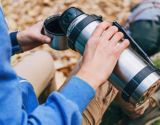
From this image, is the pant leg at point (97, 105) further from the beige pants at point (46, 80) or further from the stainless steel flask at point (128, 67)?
the stainless steel flask at point (128, 67)

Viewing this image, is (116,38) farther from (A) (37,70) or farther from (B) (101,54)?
(A) (37,70)

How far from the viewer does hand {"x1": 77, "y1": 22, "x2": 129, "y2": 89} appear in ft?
5.39

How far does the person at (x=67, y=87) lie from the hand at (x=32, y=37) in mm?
390

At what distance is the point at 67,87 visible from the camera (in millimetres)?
1634

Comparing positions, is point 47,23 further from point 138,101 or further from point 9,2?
point 9,2

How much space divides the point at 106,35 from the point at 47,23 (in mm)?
423

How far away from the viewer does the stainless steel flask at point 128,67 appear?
1700mm

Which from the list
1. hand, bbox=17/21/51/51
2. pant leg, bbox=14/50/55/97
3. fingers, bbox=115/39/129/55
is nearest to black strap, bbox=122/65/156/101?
fingers, bbox=115/39/129/55

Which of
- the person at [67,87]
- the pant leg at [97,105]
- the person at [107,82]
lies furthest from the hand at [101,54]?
the pant leg at [97,105]

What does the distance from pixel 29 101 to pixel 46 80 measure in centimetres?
86

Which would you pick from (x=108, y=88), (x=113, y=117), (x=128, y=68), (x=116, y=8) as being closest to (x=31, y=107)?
(x=128, y=68)

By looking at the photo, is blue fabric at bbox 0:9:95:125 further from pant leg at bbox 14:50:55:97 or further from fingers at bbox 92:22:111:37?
pant leg at bbox 14:50:55:97

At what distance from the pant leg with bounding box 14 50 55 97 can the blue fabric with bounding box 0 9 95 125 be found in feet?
2.43

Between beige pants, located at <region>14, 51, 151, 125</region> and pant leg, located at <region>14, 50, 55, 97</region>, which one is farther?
pant leg, located at <region>14, 50, 55, 97</region>
